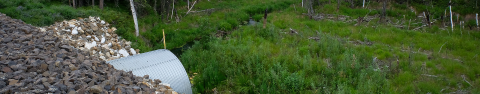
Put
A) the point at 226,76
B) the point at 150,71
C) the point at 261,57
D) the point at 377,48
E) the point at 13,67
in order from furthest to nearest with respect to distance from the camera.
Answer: the point at 377,48, the point at 261,57, the point at 226,76, the point at 150,71, the point at 13,67

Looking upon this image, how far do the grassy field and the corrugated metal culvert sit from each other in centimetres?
75

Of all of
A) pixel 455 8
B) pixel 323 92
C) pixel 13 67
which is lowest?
pixel 323 92

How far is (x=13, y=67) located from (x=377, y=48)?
12.7m

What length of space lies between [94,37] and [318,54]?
32.5 ft

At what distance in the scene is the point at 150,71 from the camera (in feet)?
26.0

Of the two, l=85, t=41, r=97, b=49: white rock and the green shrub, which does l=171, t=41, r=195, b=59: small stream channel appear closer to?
the green shrub

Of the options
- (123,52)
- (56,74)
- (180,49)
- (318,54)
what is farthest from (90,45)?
(318,54)

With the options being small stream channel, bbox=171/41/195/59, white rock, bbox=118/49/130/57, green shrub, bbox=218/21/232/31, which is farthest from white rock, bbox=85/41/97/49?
green shrub, bbox=218/21/232/31

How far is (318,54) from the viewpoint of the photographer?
11.8 metres

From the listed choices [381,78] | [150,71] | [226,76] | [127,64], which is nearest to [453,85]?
[381,78]

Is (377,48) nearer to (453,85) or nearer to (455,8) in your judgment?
(453,85)

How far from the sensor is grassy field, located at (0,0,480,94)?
8672mm

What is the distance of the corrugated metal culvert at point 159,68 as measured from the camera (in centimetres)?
785

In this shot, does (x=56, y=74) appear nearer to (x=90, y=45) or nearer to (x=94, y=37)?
(x=90, y=45)
